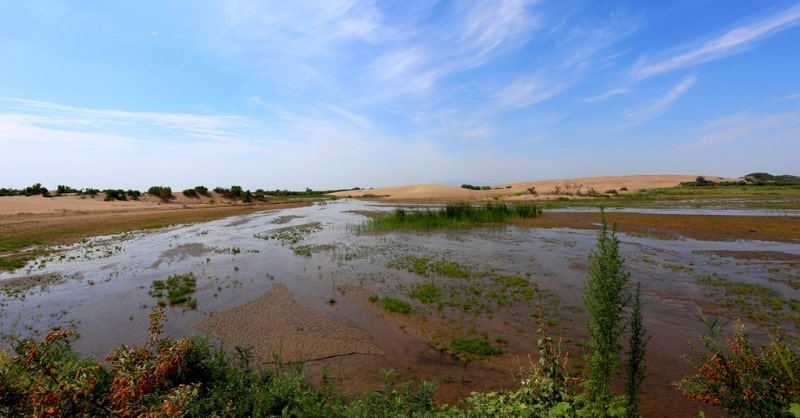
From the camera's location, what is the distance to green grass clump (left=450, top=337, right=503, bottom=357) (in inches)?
296

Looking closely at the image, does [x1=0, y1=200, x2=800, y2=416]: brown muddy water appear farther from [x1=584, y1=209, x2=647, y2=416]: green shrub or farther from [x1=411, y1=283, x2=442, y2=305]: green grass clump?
[x1=584, y1=209, x2=647, y2=416]: green shrub

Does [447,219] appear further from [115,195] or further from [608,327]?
[115,195]

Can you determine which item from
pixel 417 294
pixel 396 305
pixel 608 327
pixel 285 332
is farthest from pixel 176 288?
pixel 608 327

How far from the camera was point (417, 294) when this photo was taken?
37.6 ft

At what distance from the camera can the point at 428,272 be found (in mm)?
14109

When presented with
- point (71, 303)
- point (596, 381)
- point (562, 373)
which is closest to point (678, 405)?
point (562, 373)

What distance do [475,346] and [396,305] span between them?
3.20 metres

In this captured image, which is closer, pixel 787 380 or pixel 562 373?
pixel 787 380

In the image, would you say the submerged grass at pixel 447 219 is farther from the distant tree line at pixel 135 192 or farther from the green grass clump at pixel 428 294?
the distant tree line at pixel 135 192

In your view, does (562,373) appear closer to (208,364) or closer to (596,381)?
(596,381)

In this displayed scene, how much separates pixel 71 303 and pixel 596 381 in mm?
14170

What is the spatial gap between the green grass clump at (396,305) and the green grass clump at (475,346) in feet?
7.39

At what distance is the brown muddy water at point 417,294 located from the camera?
24.0ft

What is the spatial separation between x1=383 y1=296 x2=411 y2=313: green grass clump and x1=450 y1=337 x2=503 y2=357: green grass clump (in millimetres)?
2254
